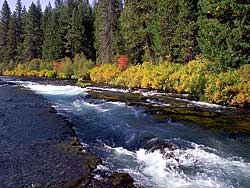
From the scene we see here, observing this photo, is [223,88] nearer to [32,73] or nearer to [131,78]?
[131,78]

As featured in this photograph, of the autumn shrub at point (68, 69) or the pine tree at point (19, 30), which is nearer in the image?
the autumn shrub at point (68, 69)

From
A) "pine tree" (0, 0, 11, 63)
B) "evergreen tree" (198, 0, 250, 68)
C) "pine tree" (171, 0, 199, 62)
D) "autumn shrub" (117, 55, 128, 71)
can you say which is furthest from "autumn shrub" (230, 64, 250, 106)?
"pine tree" (0, 0, 11, 63)

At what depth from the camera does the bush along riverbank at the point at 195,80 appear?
751 inches

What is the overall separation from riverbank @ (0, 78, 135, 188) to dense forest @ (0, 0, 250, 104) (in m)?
10.8

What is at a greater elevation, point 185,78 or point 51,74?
point 185,78

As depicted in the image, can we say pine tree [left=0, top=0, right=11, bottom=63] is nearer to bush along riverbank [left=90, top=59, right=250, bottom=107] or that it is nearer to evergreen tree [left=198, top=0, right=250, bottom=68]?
bush along riverbank [left=90, top=59, right=250, bottom=107]

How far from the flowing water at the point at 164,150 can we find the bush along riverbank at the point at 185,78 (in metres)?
5.93

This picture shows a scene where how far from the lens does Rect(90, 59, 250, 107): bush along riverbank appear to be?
1907cm

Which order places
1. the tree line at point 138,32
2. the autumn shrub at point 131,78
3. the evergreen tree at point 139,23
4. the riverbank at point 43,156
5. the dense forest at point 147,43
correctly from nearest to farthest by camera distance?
the riverbank at point 43,156, the dense forest at point 147,43, the tree line at point 138,32, the autumn shrub at point 131,78, the evergreen tree at point 139,23

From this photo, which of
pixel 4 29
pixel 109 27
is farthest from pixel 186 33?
pixel 4 29

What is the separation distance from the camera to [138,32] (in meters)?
36.1

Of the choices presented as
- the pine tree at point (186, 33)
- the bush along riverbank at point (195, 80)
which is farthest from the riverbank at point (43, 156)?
the pine tree at point (186, 33)

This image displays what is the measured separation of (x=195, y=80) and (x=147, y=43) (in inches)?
610

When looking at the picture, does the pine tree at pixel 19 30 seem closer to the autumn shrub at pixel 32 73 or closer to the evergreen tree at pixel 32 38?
the evergreen tree at pixel 32 38
